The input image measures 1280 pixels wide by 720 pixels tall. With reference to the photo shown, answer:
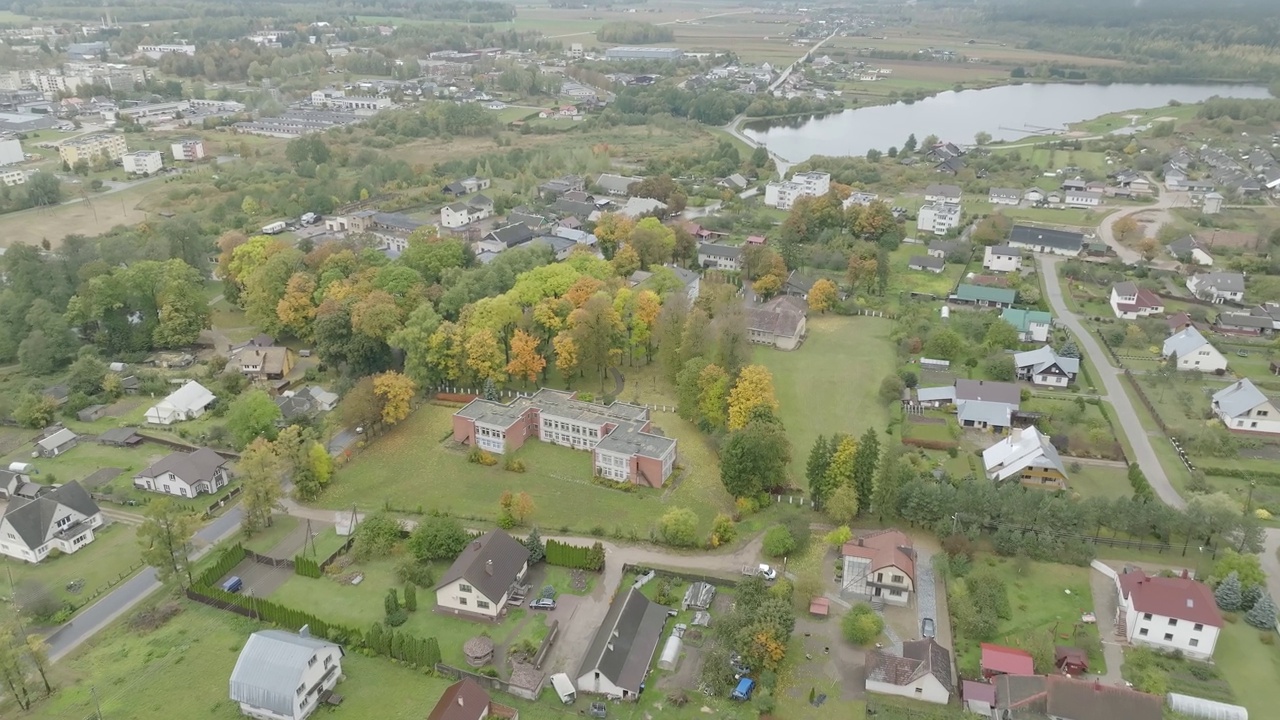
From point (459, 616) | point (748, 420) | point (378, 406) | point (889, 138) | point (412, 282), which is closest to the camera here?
point (459, 616)

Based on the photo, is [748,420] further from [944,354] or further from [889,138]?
[889,138]

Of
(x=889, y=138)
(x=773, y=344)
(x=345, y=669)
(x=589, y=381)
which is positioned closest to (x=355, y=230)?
(x=589, y=381)

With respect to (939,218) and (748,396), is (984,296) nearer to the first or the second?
(939,218)

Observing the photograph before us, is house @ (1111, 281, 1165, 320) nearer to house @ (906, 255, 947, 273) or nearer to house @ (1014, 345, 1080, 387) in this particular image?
house @ (1014, 345, 1080, 387)

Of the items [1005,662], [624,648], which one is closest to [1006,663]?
[1005,662]

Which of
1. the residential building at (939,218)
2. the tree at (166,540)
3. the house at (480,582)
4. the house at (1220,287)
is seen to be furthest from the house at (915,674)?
the residential building at (939,218)

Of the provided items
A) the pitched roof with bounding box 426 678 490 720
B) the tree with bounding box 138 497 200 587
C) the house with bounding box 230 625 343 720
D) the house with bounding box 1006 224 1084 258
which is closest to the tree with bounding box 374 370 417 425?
the tree with bounding box 138 497 200 587
